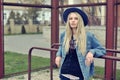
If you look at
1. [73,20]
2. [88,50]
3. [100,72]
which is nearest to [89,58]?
[88,50]

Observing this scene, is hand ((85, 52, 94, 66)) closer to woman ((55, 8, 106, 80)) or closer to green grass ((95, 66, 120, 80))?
woman ((55, 8, 106, 80))

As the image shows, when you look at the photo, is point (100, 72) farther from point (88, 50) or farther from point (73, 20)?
point (73, 20)

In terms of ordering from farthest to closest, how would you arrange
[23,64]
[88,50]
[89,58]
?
[23,64] → [88,50] → [89,58]

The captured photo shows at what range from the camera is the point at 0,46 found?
6.34m

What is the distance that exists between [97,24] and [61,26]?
127 cm

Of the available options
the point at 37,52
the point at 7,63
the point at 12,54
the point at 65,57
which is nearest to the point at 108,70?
the point at 65,57

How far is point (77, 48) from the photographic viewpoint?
321cm

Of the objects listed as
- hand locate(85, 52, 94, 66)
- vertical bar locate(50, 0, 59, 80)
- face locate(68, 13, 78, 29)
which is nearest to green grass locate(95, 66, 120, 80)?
vertical bar locate(50, 0, 59, 80)

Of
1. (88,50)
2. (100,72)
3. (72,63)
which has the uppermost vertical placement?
(88,50)

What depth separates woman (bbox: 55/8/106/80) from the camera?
10.4 feet

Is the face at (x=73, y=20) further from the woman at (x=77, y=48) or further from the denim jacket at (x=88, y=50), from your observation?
the denim jacket at (x=88, y=50)

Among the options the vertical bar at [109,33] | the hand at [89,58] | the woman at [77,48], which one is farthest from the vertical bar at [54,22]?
the hand at [89,58]

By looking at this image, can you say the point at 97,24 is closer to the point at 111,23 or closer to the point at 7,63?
the point at 111,23

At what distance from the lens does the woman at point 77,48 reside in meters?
3.17
